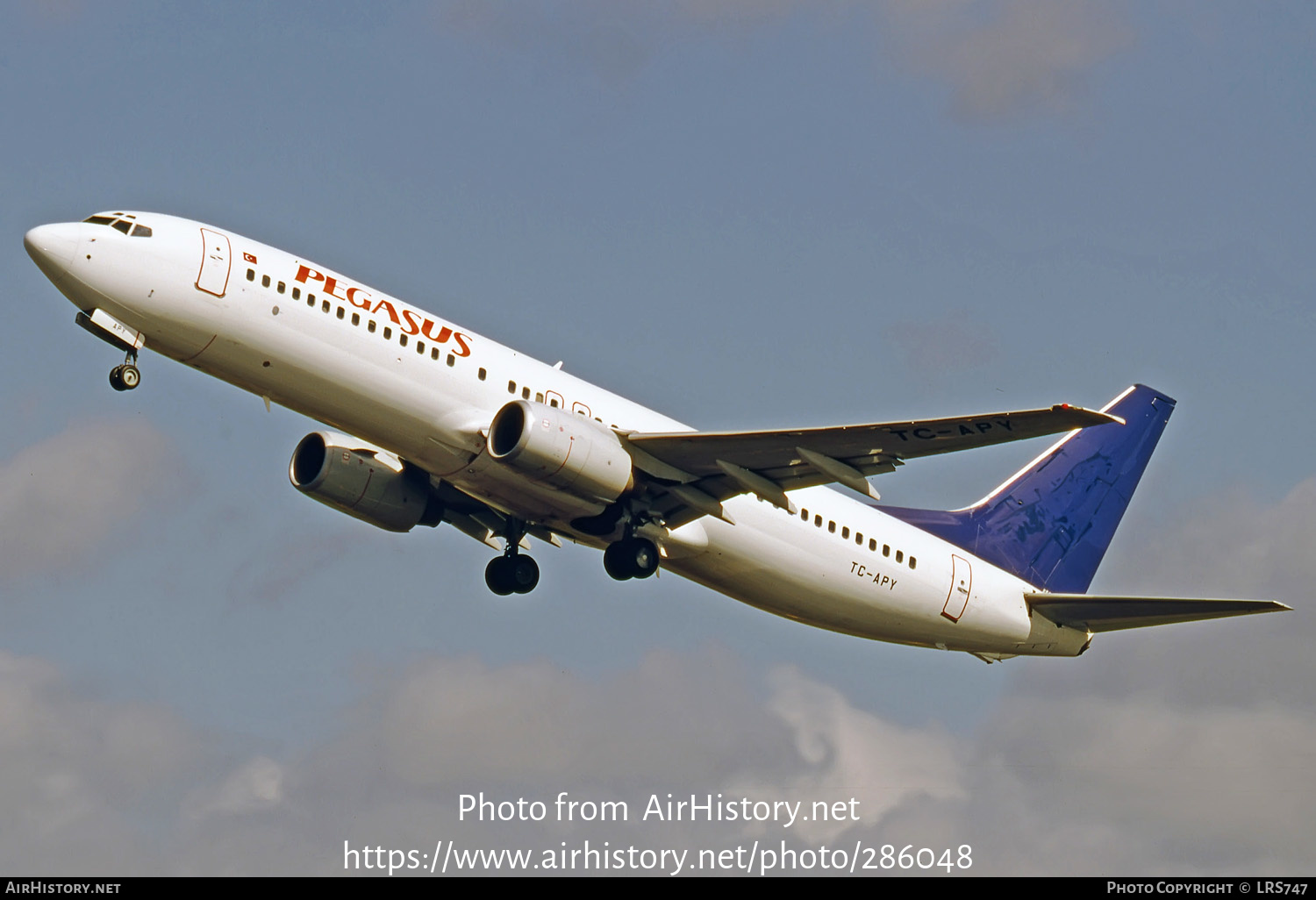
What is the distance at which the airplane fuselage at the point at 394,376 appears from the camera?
109ft

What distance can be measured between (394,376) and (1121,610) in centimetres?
1864

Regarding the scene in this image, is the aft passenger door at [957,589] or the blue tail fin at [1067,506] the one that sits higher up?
the blue tail fin at [1067,506]

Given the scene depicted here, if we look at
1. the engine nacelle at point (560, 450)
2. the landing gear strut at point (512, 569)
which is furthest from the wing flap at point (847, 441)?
the landing gear strut at point (512, 569)

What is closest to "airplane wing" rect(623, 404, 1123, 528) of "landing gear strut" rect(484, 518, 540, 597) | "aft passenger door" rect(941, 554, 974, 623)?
"landing gear strut" rect(484, 518, 540, 597)

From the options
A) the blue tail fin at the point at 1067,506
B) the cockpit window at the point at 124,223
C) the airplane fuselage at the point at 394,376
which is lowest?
the airplane fuselage at the point at 394,376

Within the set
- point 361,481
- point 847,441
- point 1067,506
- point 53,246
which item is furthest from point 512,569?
point 1067,506

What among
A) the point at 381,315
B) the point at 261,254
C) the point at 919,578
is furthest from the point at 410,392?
the point at 919,578

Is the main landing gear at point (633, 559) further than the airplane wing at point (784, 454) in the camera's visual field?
Yes

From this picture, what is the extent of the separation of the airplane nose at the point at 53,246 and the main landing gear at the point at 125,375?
207 centimetres

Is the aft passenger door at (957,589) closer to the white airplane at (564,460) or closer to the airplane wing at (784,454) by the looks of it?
the white airplane at (564,460)

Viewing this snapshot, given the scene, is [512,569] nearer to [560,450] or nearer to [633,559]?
[633,559]

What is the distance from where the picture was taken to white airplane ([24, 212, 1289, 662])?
110 feet
